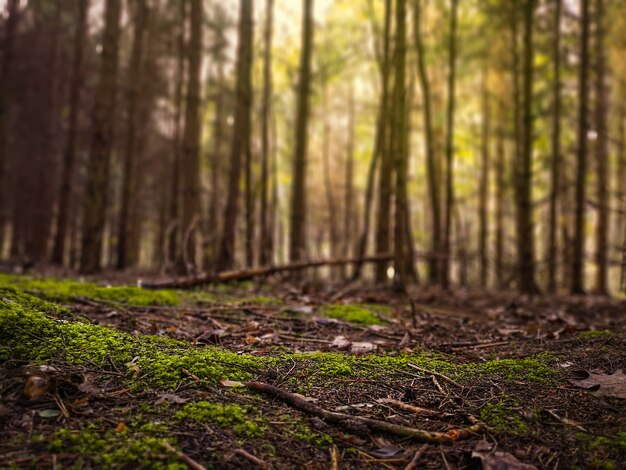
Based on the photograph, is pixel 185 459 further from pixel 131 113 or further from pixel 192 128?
pixel 131 113

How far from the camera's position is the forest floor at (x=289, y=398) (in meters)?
1.73

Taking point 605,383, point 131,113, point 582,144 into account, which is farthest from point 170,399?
point 131,113

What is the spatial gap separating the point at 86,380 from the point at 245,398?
2.40ft

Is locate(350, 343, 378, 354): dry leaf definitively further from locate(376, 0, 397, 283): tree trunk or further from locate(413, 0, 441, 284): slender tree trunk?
locate(413, 0, 441, 284): slender tree trunk

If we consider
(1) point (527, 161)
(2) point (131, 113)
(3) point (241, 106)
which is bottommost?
(1) point (527, 161)

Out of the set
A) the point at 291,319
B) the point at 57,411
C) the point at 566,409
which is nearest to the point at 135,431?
the point at 57,411

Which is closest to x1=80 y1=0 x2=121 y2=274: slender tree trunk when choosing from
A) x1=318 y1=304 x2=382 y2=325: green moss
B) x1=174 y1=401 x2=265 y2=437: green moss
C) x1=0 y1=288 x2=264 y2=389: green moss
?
x1=318 y1=304 x2=382 y2=325: green moss

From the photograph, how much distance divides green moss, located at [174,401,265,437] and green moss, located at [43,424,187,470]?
195 millimetres

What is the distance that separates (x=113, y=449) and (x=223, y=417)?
0.45 meters

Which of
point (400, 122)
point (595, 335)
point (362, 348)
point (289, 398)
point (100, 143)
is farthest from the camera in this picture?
point (100, 143)

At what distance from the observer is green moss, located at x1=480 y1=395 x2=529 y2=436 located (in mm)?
1981

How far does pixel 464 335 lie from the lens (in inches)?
151

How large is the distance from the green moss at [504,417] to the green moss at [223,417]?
104cm

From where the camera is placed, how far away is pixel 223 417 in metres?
1.93
